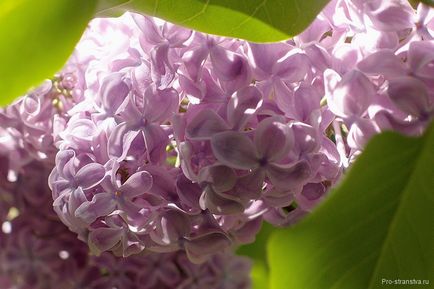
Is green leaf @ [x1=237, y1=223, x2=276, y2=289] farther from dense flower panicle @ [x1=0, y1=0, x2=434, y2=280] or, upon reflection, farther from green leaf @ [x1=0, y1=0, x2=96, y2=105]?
green leaf @ [x1=0, y1=0, x2=96, y2=105]

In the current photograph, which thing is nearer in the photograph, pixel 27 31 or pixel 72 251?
pixel 27 31

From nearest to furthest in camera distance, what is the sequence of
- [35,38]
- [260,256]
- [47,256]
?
[35,38]
[47,256]
[260,256]

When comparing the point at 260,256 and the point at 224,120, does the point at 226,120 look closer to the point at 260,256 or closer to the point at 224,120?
the point at 224,120

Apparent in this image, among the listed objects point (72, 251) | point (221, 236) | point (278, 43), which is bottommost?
point (72, 251)

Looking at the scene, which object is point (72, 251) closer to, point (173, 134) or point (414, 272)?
point (173, 134)

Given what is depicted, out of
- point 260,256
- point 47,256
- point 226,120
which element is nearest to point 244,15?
point 226,120

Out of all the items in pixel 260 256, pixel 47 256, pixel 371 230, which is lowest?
pixel 260 256

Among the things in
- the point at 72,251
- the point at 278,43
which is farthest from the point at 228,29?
the point at 72,251
